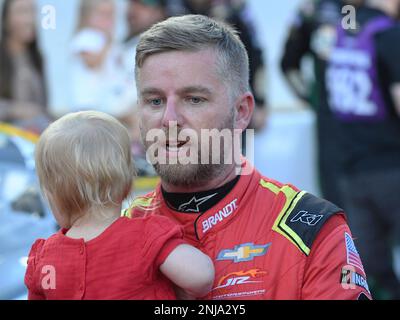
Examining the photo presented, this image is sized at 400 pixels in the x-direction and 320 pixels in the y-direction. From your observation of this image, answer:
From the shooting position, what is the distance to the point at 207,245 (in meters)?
2.29

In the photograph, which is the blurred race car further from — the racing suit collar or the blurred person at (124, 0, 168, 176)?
the blurred person at (124, 0, 168, 176)

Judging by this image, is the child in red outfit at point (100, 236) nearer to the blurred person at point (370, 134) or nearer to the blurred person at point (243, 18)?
the blurred person at point (370, 134)

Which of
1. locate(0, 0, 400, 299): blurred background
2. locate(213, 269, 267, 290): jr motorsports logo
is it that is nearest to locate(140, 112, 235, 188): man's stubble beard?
locate(213, 269, 267, 290): jr motorsports logo

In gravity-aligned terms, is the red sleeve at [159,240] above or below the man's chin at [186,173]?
below

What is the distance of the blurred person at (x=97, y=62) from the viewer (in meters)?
5.93

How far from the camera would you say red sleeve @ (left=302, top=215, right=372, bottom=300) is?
213 cm

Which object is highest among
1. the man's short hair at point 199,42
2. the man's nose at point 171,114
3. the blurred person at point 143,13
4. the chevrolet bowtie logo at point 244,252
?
the man's short hair at point 199,42

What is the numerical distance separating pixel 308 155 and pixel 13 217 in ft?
9.84

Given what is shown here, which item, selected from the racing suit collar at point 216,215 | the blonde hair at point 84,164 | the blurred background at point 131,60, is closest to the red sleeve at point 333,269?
the racing suit collar at point 216,215

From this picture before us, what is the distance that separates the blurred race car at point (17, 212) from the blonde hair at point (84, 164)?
3.59 ft

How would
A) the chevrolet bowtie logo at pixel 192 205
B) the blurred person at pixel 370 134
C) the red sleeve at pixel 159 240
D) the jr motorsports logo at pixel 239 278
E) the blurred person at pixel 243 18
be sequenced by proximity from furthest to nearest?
the blurred person at pixel 243 18, the blurred person at pixel 370 134, the chevrolet bowtie logo at pixel 192 205, the jr motorsports logo at pixel 239 278, the red sleeve at pixel 159 240

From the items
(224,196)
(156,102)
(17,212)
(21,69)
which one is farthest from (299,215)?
(21,69)

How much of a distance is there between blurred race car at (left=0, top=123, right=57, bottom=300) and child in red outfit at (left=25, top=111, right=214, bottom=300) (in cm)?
107
